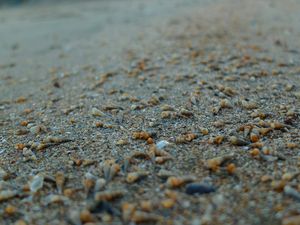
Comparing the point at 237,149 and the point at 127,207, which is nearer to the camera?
the point at 127,207

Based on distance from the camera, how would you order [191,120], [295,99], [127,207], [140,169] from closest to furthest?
[127,207] → [140,169] → [191,120] → [295,99]

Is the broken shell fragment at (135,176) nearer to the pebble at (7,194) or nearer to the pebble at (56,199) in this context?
the pebble at (56,199)

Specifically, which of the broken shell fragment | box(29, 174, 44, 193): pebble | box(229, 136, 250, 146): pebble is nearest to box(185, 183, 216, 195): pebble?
the broken shell fragment

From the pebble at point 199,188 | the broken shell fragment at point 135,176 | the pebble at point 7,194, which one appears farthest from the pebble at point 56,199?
the pebble at point 199,188

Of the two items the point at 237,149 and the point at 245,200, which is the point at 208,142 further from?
the point at 245,200

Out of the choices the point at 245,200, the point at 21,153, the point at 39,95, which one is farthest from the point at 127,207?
the point at 39,95

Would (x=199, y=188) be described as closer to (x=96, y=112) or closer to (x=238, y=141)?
(x=238, y=141)

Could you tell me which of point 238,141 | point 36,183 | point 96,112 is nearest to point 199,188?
point 238,141
